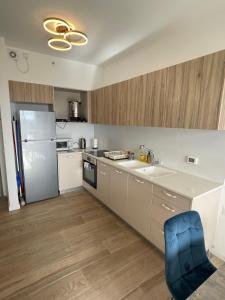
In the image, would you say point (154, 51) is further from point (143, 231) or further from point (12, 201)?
point (12, 201)

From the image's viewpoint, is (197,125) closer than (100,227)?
Yes

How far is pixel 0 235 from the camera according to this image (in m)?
2.33

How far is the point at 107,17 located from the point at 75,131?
2419 mm

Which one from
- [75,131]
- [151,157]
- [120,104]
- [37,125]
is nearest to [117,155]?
A: [151,157]

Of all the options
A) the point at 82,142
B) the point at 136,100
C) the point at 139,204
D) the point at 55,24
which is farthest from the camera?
the point at 82,142

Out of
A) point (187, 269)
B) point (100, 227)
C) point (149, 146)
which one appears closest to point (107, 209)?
point (100, 227)

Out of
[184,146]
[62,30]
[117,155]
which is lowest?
[117,155]

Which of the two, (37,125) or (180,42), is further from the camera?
(37,125)

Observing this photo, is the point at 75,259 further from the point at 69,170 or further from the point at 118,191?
the point at 69,170

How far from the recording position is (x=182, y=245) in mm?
1164

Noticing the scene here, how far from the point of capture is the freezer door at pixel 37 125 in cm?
288

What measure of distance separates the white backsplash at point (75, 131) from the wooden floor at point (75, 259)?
1704 mm

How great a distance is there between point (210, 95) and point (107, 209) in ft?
7.87

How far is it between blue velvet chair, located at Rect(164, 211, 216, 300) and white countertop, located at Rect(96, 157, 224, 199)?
435 mm
